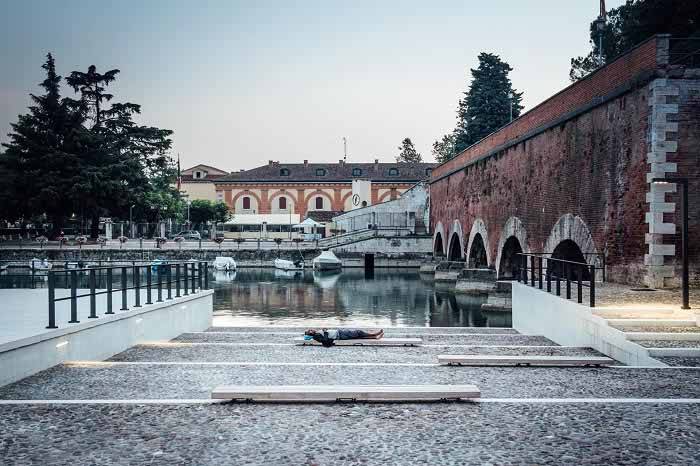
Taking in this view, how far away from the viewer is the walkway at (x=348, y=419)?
4.68 meters

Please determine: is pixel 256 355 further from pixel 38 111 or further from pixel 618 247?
pixel 38 111

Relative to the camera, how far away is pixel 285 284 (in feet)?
124

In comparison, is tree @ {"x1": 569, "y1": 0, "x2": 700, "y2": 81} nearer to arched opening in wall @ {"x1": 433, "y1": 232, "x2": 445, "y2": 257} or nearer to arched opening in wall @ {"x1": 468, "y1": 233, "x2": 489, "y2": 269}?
arched opening in wall @ {"x1": 468, "y1": 233, "x2": 489, "y2": 269}

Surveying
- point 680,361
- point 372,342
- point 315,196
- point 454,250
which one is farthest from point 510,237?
point 315,196

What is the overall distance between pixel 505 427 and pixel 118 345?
21.9ft

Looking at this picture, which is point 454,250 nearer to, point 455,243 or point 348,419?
point 455,243

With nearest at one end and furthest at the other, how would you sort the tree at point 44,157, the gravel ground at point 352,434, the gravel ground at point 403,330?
the gravel ground at point 352,434 < the gravel ground at point 403,330 < the tree at point 44,157

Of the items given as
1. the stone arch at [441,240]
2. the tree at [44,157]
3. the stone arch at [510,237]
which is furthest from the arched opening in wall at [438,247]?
the tree at [44,157]

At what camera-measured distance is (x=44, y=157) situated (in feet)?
173

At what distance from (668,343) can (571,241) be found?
34.1 feet

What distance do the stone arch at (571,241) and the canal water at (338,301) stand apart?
3.36 meters

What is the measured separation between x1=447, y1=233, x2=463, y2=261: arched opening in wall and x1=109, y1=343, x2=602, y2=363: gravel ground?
28470mm

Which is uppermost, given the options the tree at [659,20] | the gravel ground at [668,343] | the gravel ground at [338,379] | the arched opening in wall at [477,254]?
the tree at [659,20]

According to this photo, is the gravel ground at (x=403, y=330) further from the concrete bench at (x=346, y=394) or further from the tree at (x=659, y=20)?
the tree at (x=659, y=20)
